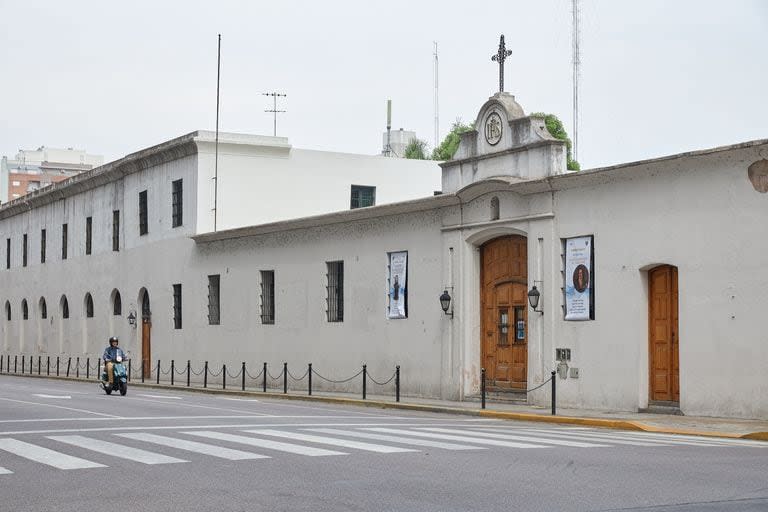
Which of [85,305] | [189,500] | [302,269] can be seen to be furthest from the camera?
[85,305]

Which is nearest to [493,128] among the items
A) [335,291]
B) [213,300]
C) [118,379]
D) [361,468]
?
[335,291]

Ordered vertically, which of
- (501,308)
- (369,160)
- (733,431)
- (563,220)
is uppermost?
(369,160)

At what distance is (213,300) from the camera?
137 ft

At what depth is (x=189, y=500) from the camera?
10.0m

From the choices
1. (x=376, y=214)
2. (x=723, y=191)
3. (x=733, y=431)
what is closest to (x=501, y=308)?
(x=376, y=214)

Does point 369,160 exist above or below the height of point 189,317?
above

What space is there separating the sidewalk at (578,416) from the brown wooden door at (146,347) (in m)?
14.9

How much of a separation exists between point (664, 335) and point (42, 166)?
126 m

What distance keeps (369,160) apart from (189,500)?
3690 cm

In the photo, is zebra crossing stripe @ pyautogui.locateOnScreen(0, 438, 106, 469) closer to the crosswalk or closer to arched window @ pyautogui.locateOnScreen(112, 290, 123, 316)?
the crosswalk

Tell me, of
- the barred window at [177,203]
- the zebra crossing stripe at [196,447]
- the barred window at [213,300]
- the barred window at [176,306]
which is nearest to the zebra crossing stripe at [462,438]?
the zebra crossing stripe at [196,447]

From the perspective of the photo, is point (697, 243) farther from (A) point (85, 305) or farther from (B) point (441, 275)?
(A) point (85, 305)

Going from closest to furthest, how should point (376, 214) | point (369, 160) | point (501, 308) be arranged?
point (501, 308) → point (376, 214) → point (369, 160)

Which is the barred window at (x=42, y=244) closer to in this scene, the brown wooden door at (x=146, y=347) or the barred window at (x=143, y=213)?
the barred window at (x=143, y=213)
